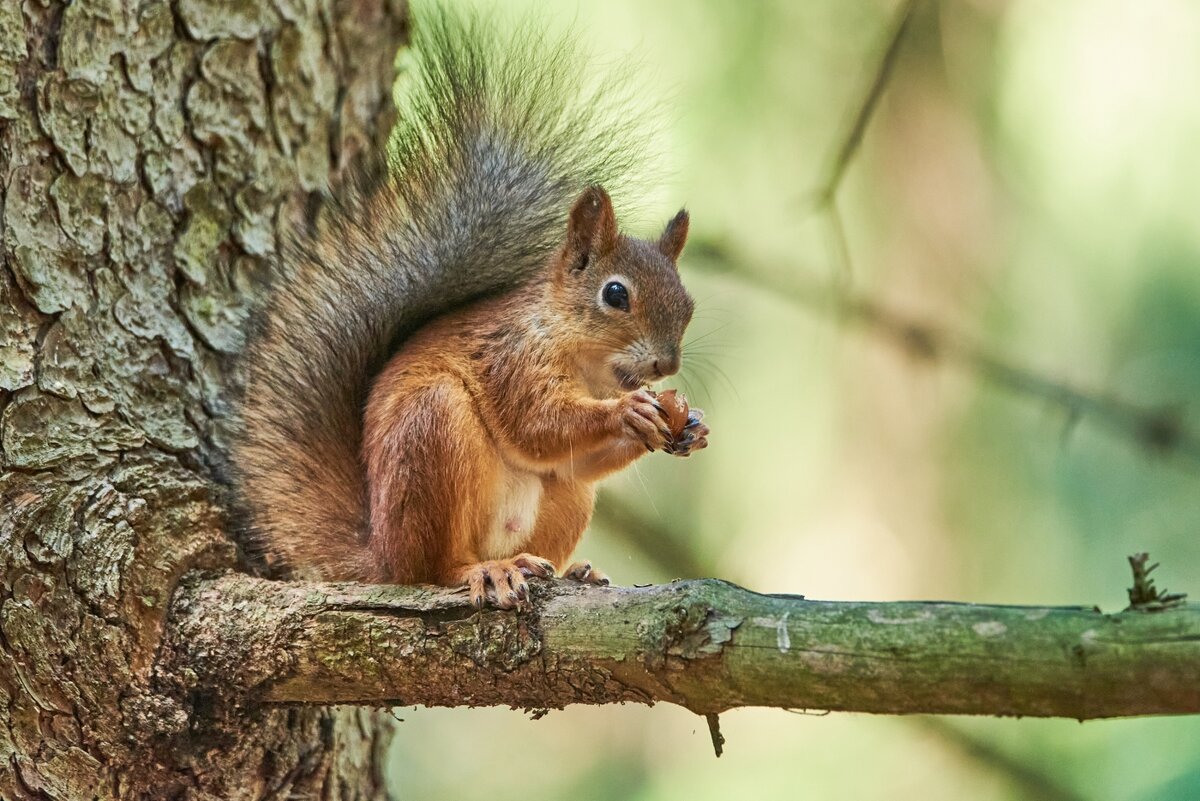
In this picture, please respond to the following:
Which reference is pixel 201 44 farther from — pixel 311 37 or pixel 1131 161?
pixel 1131 161

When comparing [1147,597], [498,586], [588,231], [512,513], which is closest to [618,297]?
[588,231]

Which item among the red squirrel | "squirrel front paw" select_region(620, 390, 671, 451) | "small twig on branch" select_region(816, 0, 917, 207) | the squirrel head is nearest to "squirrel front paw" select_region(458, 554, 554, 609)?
the red squirrel

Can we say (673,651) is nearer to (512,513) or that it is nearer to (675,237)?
(512,513)

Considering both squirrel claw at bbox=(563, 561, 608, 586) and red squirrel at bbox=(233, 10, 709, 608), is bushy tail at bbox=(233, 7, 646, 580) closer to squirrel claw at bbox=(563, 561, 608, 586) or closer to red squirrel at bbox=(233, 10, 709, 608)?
red squirrel at bbox=(233, 10, 709, 608)

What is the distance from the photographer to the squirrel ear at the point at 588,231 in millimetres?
1942

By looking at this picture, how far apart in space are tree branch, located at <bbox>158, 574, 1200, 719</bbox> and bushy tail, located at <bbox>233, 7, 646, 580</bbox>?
25 cm

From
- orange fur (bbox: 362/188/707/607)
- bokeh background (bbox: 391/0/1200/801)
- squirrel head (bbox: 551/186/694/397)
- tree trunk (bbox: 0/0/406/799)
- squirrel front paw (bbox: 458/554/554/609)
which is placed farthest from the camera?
bokeh background (bbox: 391/0/1200/801)

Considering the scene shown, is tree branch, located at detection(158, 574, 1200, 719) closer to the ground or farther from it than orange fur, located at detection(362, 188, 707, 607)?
closer to the ground

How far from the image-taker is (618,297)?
1.93 meters

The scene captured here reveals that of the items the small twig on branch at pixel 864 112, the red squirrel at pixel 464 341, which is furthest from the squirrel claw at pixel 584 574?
the small twig on branch at pixel 864 112

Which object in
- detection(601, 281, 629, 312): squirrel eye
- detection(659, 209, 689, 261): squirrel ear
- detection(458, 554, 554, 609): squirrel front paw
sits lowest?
detection(458, 554, 554, 609): squirrel front paw

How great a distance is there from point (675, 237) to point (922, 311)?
64 cm

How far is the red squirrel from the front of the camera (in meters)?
1.66

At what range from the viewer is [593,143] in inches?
77.6
